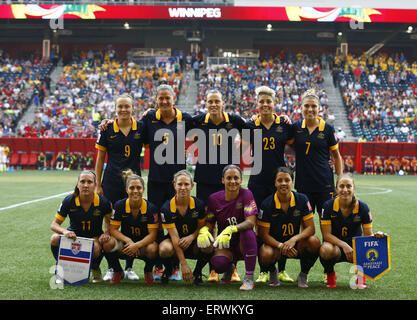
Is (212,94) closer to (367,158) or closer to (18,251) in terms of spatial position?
(18,251)

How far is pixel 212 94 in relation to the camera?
529 cm

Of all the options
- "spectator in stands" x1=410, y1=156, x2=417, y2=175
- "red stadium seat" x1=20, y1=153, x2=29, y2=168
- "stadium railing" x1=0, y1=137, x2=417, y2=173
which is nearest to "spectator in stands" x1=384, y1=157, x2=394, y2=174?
"stadium railing" x1=0, y1=137, x2=417, y2=173

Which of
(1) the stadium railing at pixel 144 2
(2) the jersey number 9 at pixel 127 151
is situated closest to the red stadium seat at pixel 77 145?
(1) the stadium railing at pixel 144 2

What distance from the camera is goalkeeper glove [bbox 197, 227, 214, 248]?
15.6 ft

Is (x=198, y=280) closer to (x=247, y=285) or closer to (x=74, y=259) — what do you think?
(x=247, y=285)

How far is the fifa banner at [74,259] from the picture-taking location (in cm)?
470

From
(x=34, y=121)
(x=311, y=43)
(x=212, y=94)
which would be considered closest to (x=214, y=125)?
(x=212, y=94)

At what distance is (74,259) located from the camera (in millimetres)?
4723

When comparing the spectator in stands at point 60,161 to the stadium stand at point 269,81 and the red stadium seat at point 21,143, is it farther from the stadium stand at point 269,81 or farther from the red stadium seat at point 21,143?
the stadium stand at point 269,81

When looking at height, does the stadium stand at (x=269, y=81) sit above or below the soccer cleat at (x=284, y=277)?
above

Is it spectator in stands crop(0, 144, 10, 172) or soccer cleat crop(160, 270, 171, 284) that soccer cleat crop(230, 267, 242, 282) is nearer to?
soccer cleat crop(160, 270, 171, 284)

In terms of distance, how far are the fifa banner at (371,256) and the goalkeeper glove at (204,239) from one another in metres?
1.35
